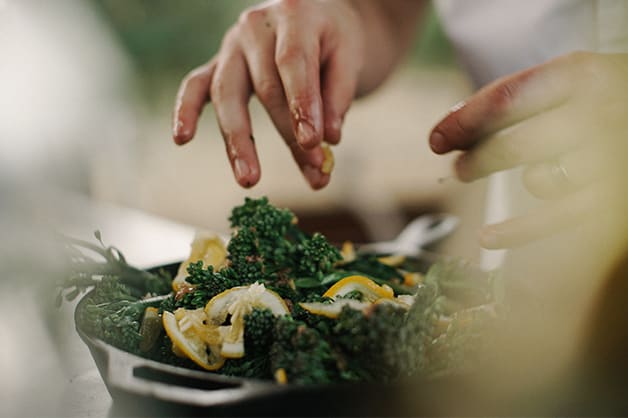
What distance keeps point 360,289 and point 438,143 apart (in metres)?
0.28

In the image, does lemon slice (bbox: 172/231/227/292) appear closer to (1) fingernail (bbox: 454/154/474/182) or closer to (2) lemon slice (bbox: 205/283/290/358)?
(2) lemon slice (bbox: 205/283/290/358)

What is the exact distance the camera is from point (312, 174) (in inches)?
52.2

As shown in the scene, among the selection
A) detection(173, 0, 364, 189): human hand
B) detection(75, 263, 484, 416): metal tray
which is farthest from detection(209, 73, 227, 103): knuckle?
detection(75, 263, 484, 416): metal tray

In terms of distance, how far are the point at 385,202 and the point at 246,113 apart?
4148 mm

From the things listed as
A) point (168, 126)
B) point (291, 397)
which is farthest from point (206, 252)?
point (168, 126)


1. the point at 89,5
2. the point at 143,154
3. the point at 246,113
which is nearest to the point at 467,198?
the point at 143,154

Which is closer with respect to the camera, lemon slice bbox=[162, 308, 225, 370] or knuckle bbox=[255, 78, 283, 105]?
lemon slice bbox=[162, 308, 225, 370]

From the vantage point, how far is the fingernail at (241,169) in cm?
108

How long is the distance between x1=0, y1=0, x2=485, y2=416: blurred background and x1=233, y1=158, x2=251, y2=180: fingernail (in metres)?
1.40

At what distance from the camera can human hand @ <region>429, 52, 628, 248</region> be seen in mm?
964

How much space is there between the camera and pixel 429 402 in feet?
2.13

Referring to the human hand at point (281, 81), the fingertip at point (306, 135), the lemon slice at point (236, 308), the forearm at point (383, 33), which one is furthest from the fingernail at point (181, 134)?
the forearm at point (383, 33)

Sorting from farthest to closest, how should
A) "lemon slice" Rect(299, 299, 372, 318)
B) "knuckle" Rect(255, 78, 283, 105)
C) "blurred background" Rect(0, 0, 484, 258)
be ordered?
"blurred background" Rect(0, 0, 484, 258), "knuckle" Rect(255, 78, 283, 105), "lemon slice" Rect(299, 299, 372, 318)

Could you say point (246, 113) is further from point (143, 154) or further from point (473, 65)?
point (143, 154)
